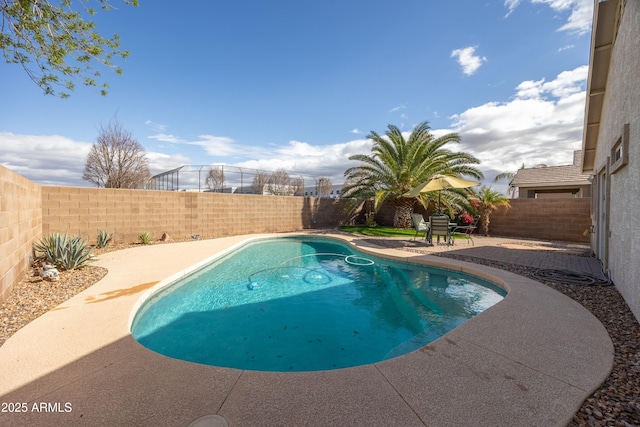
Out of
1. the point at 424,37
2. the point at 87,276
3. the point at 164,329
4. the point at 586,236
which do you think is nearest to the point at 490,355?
the point at 164,329

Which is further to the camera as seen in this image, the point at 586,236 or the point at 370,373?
the point at 586,236

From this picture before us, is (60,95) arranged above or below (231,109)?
below

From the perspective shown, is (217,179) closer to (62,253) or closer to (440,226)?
(62,253)

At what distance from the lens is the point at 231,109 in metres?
Answer: 17.1

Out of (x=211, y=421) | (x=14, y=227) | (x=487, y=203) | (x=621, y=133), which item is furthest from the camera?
(x=487, y=203)

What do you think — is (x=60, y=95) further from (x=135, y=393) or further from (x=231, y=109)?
(x=231, y=109)

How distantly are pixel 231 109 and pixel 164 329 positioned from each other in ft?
52.0

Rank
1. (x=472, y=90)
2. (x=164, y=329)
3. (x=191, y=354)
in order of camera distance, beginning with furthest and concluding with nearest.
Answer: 1. (x=472, y=90)
2. (x=164, y=329)
3. (x=191, y=354)

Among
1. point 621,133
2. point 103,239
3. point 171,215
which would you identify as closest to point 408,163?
point 621,133

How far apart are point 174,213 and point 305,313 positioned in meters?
9.42

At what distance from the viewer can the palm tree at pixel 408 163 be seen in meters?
13.7

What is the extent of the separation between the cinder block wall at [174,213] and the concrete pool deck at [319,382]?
Answer: 7.09 meters

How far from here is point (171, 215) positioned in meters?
11.7

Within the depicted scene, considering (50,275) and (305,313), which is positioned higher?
(50,275)
